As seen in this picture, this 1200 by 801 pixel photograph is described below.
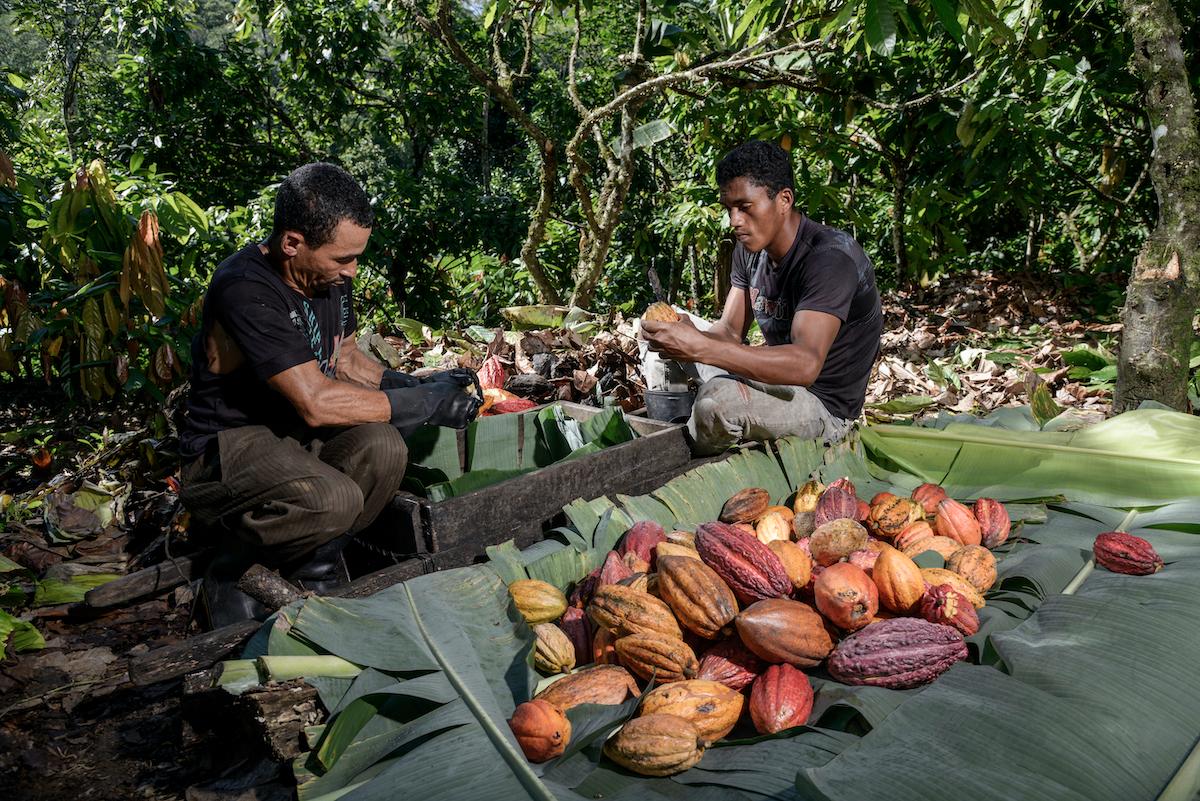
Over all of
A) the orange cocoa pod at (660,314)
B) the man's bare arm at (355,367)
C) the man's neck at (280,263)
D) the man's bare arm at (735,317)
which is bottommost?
the man's bare arm at (355,367)

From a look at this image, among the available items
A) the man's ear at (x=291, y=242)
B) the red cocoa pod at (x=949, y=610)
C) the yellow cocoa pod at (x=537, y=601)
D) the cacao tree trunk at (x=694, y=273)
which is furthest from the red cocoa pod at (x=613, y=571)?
the cacao tree trunk at (x=694, y=273)

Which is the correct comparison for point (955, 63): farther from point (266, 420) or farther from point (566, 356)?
point (266, 420)

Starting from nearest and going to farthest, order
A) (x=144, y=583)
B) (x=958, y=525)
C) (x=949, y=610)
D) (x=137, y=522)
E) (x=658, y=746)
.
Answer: (x=658, y=746), (x=949, y=610), (x=958, y=525), (x=144, y=583), (x=137, y=522)

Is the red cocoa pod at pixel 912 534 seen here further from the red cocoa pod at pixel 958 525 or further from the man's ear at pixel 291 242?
the man's ear at pixel 291 242

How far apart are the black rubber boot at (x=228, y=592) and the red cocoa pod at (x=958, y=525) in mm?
1964

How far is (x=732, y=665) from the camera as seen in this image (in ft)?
5.24

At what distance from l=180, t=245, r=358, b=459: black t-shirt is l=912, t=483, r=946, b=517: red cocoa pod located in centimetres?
188

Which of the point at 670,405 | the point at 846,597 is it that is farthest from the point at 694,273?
the point at 846,597

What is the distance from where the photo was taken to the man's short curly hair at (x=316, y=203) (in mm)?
2307

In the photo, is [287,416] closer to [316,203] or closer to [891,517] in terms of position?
[316,203]

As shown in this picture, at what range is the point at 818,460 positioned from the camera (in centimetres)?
276

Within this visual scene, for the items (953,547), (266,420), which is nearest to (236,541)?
(266,420)

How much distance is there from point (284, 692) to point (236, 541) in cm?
118

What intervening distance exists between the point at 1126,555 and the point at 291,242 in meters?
2.43
